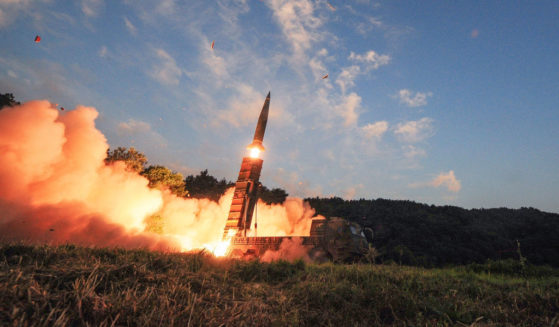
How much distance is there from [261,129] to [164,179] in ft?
47.3

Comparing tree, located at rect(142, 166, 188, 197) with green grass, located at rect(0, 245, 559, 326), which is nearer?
green grass, located at rect(0, 245, 559, 326)

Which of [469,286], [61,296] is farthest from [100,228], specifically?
[469,286]

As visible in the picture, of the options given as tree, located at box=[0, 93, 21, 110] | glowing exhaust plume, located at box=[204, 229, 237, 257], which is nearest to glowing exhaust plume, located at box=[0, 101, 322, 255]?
glowing exhaust plume, located at box=[204, 229, 237, 257]

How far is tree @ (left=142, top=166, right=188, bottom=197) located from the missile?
542 inches

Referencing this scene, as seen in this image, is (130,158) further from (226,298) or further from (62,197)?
(226,298)

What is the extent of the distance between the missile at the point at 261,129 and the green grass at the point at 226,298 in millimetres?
17649

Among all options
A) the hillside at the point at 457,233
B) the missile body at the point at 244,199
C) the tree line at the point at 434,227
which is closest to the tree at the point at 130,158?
the tree line at the point at 434,227

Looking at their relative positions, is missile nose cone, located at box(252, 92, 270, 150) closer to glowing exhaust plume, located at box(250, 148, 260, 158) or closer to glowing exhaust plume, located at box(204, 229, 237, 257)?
glowing exhaust plume, located at box(250, 148, 260, 158)

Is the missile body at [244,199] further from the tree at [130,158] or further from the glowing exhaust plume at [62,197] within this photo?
the tree at [130,158]

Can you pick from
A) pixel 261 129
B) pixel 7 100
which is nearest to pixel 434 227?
pixel 261 129

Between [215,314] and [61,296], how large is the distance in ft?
6.43

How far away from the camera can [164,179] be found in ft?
113

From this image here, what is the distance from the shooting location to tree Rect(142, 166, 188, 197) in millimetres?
33719

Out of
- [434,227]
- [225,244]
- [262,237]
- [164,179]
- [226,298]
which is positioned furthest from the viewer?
[434,227]
